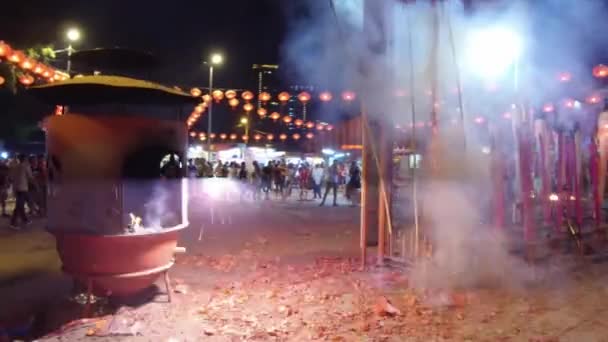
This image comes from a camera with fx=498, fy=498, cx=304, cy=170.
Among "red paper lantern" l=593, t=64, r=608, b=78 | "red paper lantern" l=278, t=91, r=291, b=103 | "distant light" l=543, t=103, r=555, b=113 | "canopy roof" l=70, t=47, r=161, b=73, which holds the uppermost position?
"red paper lantern" l=278, t=91, r=291, b=103

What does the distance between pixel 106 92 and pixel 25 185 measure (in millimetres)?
6982

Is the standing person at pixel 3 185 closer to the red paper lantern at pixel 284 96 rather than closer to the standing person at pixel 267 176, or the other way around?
the red paper lantern at pixel 284 96

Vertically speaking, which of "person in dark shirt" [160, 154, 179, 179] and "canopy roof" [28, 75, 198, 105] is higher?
"canopy roof" [28, 75, 198, 105]

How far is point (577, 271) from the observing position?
6.42 m

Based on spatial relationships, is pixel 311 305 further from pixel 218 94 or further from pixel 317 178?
pixel 317 178

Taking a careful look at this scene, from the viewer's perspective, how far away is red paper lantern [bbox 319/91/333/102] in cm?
1217

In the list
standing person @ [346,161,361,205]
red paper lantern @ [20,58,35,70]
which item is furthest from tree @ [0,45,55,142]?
→ standing person @ [346,161,361,205]

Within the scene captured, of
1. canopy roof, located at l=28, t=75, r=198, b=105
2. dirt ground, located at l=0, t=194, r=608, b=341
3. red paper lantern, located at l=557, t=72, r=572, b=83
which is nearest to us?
dirt ground, located at l=0, t=194, r=608, b=341

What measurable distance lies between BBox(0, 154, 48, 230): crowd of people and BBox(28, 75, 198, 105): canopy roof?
494cm

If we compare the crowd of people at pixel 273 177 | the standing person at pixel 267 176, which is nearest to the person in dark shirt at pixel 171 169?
the crowd of people at pixel 273 177

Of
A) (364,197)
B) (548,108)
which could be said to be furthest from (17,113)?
(548,108)

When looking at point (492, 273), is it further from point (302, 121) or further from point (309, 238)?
point (302, 121)

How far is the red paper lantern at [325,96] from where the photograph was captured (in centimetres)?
1217

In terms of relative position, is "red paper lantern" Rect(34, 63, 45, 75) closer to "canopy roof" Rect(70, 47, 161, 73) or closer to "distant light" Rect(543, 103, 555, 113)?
"canopy roof" Rect(70, 47, 161, 73)
